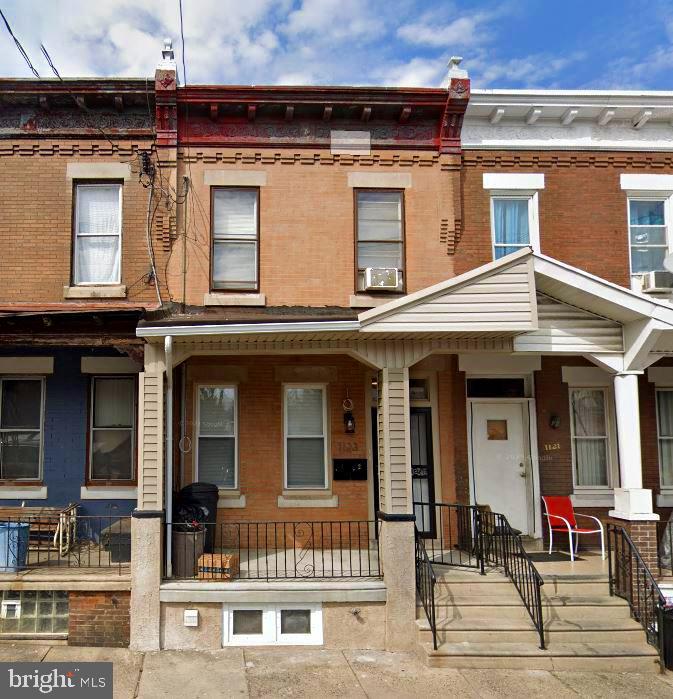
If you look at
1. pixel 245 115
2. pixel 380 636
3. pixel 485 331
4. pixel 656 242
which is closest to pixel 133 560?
pixel 380 636

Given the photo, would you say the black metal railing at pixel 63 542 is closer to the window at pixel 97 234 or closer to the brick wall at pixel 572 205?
the window at pixel 97 234

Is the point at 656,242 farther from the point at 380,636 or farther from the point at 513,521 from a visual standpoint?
the point at 380,636

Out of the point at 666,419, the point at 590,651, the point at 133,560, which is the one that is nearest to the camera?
the point at 590,651

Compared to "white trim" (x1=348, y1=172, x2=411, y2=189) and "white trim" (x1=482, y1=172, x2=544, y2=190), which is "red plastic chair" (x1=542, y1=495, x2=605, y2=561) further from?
"white trim" (x1=348, y1=172, x2=411, y2=189)

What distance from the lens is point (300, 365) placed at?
10156 mm

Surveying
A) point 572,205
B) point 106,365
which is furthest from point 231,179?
point 572,205

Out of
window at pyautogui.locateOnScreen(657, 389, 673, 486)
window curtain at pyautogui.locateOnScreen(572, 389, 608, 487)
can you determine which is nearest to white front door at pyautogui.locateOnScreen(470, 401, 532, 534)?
window curtain at pyautogui.locateOnScreen(572, 389, 608, 487)

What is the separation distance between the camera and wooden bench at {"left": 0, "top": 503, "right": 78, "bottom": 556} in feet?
29.7

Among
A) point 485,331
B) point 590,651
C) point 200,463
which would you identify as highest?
point 485,331

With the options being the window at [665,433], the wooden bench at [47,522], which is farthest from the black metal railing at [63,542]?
the window at [665,433]

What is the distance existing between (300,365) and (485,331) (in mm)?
3160

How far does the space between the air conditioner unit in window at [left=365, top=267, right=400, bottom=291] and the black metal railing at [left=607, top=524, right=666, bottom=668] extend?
15.0 feet

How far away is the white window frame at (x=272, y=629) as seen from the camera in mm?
7984

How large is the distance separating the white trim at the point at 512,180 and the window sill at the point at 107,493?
23.8 feet
